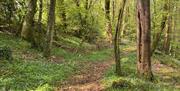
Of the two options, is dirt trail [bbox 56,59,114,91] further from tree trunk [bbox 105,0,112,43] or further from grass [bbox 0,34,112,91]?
tree trunk [bbox 105,0,112,43]

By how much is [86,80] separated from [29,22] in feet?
34.0

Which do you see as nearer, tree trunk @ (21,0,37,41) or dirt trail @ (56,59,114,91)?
dirt trail @ (56,59,114,91)

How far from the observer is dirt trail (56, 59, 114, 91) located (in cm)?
1473

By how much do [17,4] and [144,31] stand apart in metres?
13.1

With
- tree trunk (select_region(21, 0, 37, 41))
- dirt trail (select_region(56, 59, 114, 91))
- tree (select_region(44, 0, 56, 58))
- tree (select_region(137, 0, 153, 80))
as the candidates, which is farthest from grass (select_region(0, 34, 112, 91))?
tree trunk (select_region(21, 0, 37, 41))

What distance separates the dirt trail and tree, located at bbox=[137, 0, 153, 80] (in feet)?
7.54

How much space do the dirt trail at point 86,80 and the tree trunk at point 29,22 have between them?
6458mm

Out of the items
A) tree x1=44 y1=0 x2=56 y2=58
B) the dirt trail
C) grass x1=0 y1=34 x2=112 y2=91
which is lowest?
the dirt trail

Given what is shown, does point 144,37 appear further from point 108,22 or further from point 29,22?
point 108,22

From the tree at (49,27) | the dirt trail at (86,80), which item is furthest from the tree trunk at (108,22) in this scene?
the dirt trail at (86,80)

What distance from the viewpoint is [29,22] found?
85.1 ft

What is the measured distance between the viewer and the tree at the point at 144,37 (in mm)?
17297

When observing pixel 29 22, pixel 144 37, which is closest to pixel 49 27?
pixel 29 22

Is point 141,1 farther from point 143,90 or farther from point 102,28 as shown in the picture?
point 102,28
